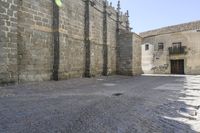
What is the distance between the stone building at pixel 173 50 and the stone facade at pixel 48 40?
48.9 feet

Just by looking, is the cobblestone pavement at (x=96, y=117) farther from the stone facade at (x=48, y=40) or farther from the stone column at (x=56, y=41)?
the stone column at (x=56, y=41)

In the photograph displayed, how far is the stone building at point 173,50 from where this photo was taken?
25.9 m

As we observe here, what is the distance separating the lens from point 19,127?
310cm

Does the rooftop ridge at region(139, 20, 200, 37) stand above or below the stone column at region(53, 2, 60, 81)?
above

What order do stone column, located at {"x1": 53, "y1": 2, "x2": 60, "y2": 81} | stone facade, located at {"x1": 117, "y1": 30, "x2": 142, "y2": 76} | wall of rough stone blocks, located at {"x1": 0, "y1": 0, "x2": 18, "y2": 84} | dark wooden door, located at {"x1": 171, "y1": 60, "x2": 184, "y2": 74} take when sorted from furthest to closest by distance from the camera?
dark wooden door, located at {"x1": 171, "y1": 60, "x2": 184, "y2": 74}
stone facade, located at {"x1": 117, "y1": 30, "x2": 142, "y2": 76}
stone column, located at {"x1": 53, "y1": 2, "x2": 60, "y2": 81}
wall of rough stone blocks, located at {"x1": 0, "y1": 0, "x2": 18, "y2": 84}

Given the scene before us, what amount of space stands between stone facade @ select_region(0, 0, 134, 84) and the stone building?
14.9 m

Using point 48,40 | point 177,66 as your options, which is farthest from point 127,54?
point 177,66

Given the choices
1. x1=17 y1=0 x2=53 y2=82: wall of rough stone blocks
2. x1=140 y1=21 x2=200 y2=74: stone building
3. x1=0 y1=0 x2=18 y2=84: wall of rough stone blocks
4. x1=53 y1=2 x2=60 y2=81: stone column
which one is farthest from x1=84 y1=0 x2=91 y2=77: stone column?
x1=140 y1=21 x2=200 y2=74: stone building

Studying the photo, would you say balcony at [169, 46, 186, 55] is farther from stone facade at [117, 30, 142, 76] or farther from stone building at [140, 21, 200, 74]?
stone facade at [117, 30, 142, 76]

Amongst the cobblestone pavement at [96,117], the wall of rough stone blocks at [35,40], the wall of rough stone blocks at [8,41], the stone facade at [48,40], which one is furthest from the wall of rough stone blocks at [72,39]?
the cobblestone pavement at [96,117]

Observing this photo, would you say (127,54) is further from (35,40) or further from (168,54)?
(168,54)

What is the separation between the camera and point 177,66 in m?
27.2

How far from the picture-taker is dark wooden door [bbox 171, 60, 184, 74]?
2680 cm

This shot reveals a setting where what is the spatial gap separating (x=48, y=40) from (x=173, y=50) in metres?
21.2
